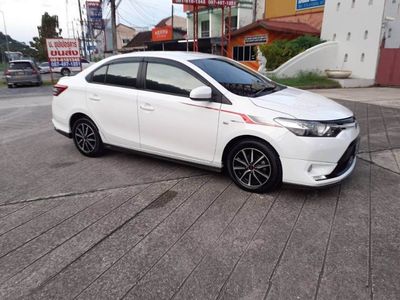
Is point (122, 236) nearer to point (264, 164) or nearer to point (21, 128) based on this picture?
point (264, 164)

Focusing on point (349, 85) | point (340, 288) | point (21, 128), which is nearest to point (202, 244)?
point (340, 288)

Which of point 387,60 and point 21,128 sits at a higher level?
point 387,60

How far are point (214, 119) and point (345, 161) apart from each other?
1.58 metres

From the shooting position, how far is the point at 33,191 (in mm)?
4074

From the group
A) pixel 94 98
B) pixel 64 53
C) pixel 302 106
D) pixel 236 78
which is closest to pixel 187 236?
pixel 302 106

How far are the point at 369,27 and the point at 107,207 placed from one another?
1642cm

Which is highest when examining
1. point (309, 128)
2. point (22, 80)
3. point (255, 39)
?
point (255, 39)

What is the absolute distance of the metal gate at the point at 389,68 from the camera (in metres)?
15.0

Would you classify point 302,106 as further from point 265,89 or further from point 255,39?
point 255,39

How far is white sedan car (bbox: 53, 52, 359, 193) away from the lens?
3.51 metres

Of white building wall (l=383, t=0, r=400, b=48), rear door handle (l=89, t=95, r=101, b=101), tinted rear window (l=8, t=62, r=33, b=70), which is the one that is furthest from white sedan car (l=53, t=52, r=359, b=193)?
tinted rear window (l=8, t=62, r=33, b=70)

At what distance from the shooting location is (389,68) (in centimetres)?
1530

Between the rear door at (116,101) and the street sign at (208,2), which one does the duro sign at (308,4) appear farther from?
the rear door at (116,101)

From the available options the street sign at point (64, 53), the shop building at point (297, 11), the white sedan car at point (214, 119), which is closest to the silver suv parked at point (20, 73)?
the street sign at point (64, 53)
